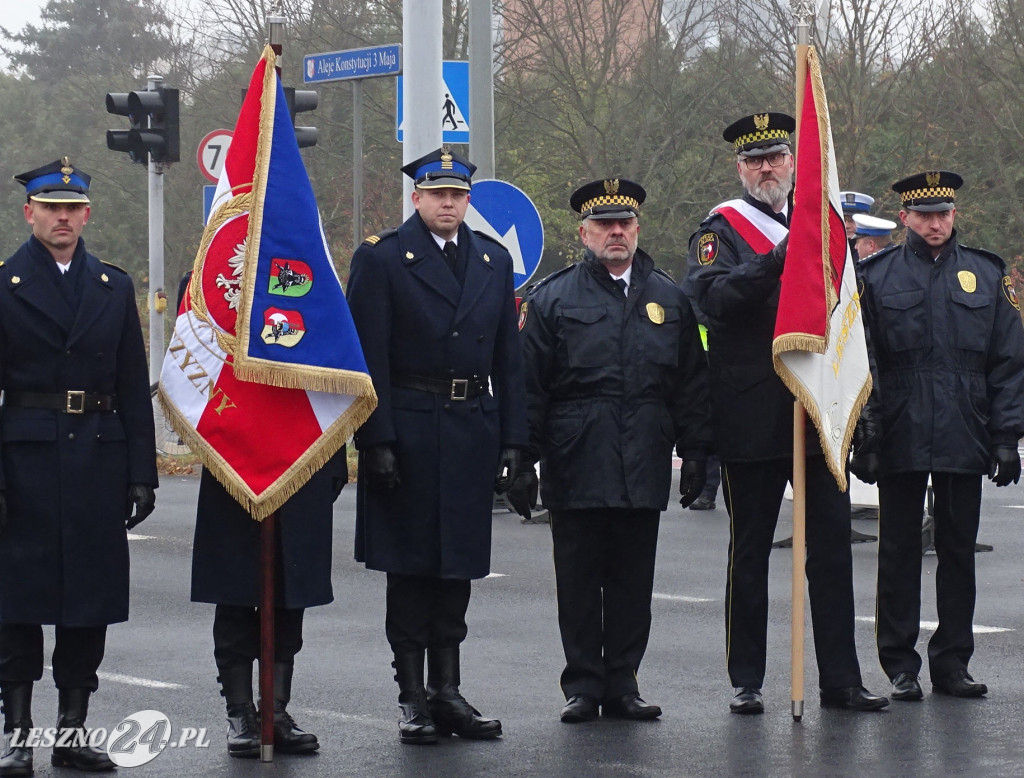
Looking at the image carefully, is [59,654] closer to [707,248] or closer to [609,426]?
[609,426]

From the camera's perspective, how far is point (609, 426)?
723cm

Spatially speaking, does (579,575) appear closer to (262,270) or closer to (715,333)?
(715,333)

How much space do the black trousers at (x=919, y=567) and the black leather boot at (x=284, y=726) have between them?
2.60 meters

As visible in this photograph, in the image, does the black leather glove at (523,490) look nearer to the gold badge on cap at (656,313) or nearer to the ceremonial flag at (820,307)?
the gold badge on cap at (656,313)

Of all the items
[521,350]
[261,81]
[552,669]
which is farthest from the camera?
[552,669]

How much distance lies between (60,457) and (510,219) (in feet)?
23.1

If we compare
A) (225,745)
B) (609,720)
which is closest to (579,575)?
(609,720)

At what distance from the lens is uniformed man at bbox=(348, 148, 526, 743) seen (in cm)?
685

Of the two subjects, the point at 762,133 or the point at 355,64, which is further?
the point at 355,64

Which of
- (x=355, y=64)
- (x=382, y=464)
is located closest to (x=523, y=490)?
(x=382, y=464)

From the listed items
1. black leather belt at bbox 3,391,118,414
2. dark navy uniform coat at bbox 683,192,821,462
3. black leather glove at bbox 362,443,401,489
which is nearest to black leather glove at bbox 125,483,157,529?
black leather belt at bbox 3,391,118,414

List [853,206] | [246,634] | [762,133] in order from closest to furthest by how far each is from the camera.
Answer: [246,634] < [762,133] < [853,206]

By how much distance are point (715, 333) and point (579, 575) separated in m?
1.16

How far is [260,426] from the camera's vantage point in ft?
21.7
